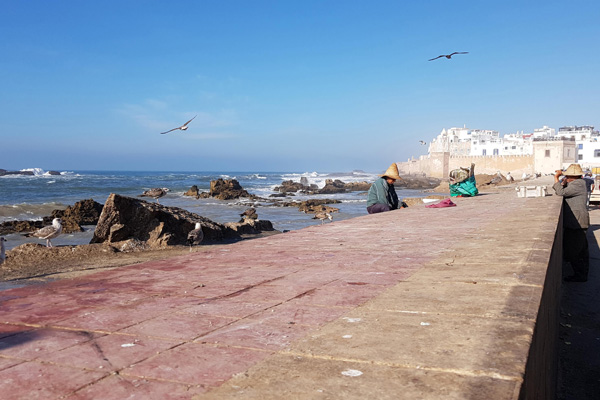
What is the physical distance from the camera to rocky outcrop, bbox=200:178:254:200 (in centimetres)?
3572

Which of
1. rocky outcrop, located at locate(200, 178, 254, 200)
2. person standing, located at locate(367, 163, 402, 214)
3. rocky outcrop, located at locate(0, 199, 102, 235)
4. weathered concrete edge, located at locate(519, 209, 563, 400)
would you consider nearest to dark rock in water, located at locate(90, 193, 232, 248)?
person standing, located at locate(367, 163, 402, 214)

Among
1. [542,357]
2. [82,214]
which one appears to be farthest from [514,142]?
[542,357]

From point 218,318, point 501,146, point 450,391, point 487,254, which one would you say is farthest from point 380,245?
point 501,146

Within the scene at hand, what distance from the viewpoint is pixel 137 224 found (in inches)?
403

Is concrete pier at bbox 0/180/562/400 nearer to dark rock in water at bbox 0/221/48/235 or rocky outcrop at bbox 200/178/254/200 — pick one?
dark rock in water at bbox 0/221/48/235

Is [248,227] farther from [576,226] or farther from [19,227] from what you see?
[19,227]

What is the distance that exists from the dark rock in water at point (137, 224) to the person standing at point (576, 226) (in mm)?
7221

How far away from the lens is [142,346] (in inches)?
73.2

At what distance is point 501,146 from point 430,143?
20.4 meters

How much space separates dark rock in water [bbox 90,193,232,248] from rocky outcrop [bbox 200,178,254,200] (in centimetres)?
2475

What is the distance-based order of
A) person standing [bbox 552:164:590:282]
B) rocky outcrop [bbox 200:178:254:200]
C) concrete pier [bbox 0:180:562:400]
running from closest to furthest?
concrete pier [bbox 0:180:562:400] → person standing [bbox 552:164:590:282] → rocky outcrop [bbox 200:178:254:200]

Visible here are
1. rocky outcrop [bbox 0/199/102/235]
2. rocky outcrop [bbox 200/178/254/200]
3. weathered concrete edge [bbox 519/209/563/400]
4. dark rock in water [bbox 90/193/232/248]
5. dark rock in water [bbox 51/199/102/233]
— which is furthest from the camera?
rocky outcrop [bbox 200/178/254/200]

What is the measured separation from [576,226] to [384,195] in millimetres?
3287

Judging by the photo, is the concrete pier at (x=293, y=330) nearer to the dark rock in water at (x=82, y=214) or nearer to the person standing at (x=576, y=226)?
the person standing at (x=576, y=226)
